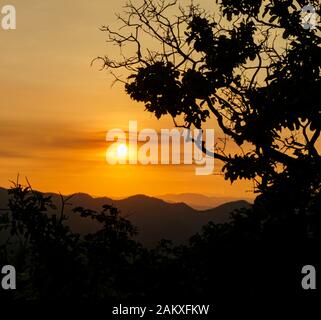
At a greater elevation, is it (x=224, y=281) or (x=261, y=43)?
(x=261, y=43)

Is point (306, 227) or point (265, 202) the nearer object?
point (306, 227)

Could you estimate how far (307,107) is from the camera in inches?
494

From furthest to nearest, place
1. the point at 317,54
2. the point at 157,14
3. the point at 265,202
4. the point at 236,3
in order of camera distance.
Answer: the point at 157,14 → the point at 236,3 → the point at 317,54 → the point at 265,202

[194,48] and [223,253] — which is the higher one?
[194,48]

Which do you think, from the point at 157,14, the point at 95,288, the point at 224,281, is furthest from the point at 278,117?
the point at 157,14

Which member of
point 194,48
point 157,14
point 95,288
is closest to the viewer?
point 95,288

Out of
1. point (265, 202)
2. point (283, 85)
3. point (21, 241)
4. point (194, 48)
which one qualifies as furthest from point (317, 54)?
point (21, 241)

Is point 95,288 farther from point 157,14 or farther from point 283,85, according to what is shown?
point 157,14

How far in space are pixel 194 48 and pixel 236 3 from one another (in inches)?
76.9

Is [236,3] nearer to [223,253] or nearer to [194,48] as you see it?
[194,48]

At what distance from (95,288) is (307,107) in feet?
19.4

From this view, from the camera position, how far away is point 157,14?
766 inches
